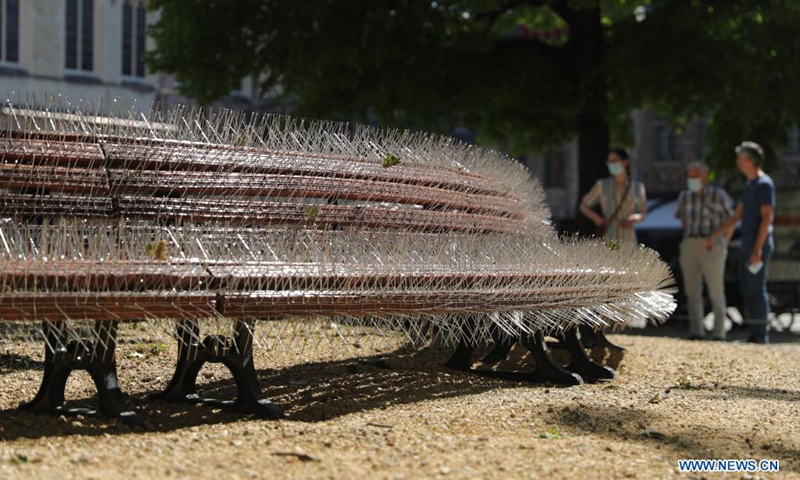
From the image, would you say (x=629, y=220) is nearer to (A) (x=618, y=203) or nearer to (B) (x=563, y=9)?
(A) (x=618, y=203)

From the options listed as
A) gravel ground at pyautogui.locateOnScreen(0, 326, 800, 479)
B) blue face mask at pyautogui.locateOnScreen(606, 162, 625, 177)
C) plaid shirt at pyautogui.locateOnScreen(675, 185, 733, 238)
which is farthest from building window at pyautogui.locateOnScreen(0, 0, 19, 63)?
gravel ground at pyautogui.locateOnScreen(0, 326, 800, 479)

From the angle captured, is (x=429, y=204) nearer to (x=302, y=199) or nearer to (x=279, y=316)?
(x=302, y=199)

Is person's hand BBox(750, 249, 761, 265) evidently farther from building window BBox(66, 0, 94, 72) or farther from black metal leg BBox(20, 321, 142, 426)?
building window BBox(66, 0, 94, 72)

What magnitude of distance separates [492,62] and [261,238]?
38.2ft

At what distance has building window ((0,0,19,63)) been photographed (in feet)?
141

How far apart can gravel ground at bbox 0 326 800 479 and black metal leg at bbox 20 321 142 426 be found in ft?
0.23

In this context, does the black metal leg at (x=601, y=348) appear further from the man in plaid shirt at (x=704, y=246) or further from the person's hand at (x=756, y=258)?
the man in plaid shirt at (x=704, y=246)

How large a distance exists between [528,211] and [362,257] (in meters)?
2.57

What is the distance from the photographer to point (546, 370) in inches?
241

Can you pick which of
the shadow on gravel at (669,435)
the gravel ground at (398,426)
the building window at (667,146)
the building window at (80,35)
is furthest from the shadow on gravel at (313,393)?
the building window at (80,35)

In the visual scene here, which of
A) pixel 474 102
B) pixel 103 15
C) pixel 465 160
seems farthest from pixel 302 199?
pixel 103 15

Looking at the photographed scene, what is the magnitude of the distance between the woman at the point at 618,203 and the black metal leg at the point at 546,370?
4.25m

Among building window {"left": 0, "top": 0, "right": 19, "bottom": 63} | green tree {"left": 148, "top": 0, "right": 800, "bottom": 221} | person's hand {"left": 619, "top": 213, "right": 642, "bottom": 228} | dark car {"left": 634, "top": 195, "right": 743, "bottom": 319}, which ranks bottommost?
dark car {"left": 634, "top": 195, "right": 743, "bottom": 319}

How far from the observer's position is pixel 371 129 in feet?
19.6
